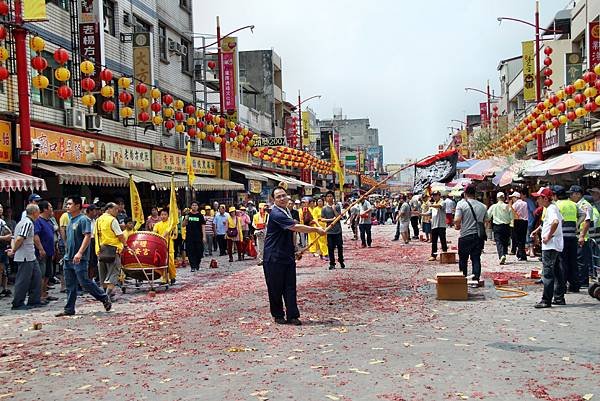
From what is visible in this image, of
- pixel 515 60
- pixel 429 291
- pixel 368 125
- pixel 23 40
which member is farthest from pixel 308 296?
pixel 368 125

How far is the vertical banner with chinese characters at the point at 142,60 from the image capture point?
25.3 metres

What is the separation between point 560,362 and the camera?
688 centimetres

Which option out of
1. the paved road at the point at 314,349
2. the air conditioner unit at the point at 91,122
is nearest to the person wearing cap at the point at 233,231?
the air conditioner unit at the point at 91,122

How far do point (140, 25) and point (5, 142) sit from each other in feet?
41.7

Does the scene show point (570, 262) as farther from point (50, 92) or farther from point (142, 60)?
point (142, 60)

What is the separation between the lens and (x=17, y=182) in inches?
587

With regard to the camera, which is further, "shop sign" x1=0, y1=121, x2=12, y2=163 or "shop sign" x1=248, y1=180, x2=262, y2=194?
"shop sign" x1=248, y1=180, x2=262, y2=194

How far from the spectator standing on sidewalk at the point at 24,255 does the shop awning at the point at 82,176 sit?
604 cm

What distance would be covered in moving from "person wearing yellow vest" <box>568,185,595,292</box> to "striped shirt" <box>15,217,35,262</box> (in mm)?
9535

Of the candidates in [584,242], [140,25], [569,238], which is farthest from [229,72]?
[569,238]

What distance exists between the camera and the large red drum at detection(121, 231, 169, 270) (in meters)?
13.6

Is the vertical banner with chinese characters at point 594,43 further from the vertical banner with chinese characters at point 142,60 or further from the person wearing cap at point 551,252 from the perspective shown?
the person wearing cap at point 551,252

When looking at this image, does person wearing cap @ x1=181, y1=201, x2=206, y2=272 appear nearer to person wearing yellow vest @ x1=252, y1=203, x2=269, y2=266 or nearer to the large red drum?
person wearing yellow vest @ x1=252, y1=203, x2=269, y2=266

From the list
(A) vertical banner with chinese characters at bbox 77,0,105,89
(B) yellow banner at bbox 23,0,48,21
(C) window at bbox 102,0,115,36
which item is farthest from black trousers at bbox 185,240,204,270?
(C) window at bbox 102,0,115,36
